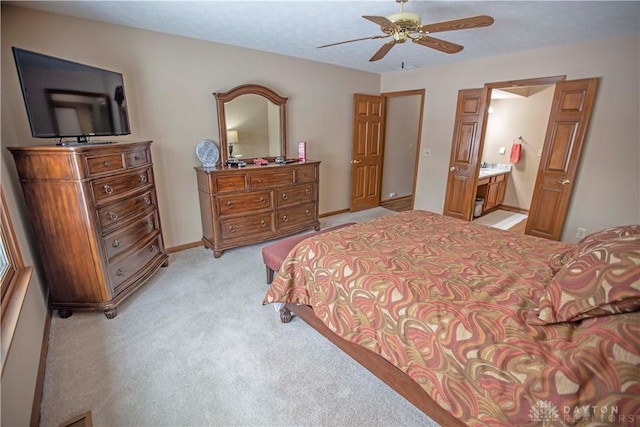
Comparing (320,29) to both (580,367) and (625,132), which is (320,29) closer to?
(580,367)

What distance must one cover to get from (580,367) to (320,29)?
307cm

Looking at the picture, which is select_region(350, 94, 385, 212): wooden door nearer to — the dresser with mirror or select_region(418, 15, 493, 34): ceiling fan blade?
the dresser with mirror

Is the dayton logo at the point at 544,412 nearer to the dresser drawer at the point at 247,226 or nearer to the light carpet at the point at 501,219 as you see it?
the dresser drawer at the point at 247,226

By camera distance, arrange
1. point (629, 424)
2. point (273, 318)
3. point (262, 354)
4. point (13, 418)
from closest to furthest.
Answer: point (629, 424) → point (13, 418) → point (262, 354) → point (273, 318)

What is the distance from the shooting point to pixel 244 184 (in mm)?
3363

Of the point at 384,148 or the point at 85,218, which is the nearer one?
the point at 85,218

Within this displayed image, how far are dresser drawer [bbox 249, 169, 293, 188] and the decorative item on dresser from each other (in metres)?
1.18

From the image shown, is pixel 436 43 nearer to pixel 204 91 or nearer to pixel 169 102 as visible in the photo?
pixel 204 91

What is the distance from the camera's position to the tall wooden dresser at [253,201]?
3.25 metres

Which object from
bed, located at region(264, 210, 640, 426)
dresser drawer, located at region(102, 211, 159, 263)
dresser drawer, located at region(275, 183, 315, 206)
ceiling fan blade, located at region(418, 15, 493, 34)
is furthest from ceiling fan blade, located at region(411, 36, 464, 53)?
dresser drawer, located at region(102, 211, 159, 263)

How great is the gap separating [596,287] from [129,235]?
3073 mm

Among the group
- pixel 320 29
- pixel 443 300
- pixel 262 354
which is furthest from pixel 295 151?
pixel 443 300

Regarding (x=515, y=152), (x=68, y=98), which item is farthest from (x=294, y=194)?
(x=515, y=152)

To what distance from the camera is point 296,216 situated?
395cm
